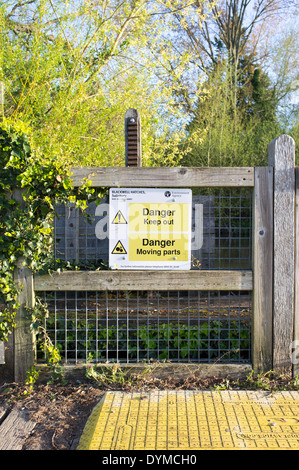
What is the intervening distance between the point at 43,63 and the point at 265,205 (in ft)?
11.2

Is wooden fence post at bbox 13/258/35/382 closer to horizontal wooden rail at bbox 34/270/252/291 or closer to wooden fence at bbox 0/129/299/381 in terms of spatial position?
wooden fence at bbox 0/129/299/381

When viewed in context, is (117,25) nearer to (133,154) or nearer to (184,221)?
(133,154)

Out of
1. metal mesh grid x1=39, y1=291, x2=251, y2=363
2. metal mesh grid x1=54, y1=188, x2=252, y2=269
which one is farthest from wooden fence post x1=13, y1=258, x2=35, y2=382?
metal mesh grid x1=54, y1=188, x2=252, y2=269

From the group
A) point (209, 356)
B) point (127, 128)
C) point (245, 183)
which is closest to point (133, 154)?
point (127, 128)

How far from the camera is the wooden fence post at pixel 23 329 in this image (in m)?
3.84

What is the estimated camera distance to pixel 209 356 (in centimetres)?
391

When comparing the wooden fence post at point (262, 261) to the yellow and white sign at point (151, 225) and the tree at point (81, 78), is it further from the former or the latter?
the tree at point (81, 78)

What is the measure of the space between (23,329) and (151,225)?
151cm

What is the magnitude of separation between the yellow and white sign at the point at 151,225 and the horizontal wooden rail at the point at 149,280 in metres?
0.10

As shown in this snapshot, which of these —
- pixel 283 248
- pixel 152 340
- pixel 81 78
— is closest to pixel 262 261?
pixel 283 248

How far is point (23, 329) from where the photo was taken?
12.7 ft

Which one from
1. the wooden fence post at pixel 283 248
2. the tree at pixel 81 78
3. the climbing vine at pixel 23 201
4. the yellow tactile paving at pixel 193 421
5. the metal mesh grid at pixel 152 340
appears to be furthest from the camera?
the tree at pixel 81 78

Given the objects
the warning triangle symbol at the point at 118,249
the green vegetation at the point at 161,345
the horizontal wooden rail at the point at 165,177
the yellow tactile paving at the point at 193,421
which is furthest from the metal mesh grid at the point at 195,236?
the yellow tactile paving at the point at 193,421

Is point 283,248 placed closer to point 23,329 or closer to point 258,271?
point 258,271
